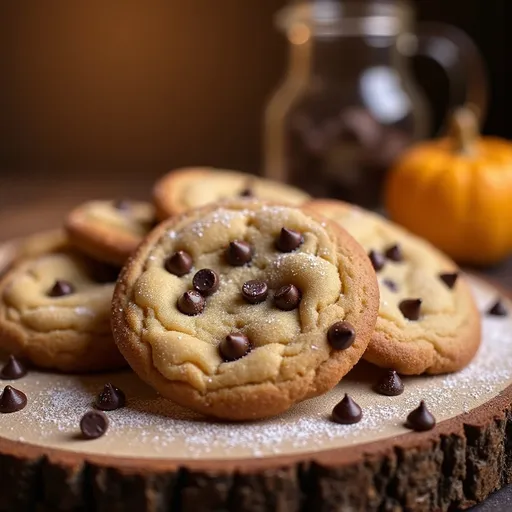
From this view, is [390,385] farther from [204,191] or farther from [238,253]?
[204,191]

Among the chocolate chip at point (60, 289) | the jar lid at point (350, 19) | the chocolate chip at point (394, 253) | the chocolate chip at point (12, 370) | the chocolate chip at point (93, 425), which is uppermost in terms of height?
the jar lid at point (350, 19)

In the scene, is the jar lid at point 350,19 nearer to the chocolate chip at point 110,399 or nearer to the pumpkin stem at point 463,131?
the pumpkin stem at point 463,131

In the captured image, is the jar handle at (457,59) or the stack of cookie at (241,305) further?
the jar handle at (457,59)

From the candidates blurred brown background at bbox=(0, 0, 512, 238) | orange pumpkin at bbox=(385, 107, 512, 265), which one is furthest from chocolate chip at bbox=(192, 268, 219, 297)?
blurred brown background at bbox=(0, 0, 512, 238)

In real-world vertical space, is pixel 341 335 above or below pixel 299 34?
below

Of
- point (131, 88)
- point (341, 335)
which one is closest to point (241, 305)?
point (341, 335)

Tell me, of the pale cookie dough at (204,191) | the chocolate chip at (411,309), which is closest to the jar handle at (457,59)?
the pale cookie dough at (204,191)
